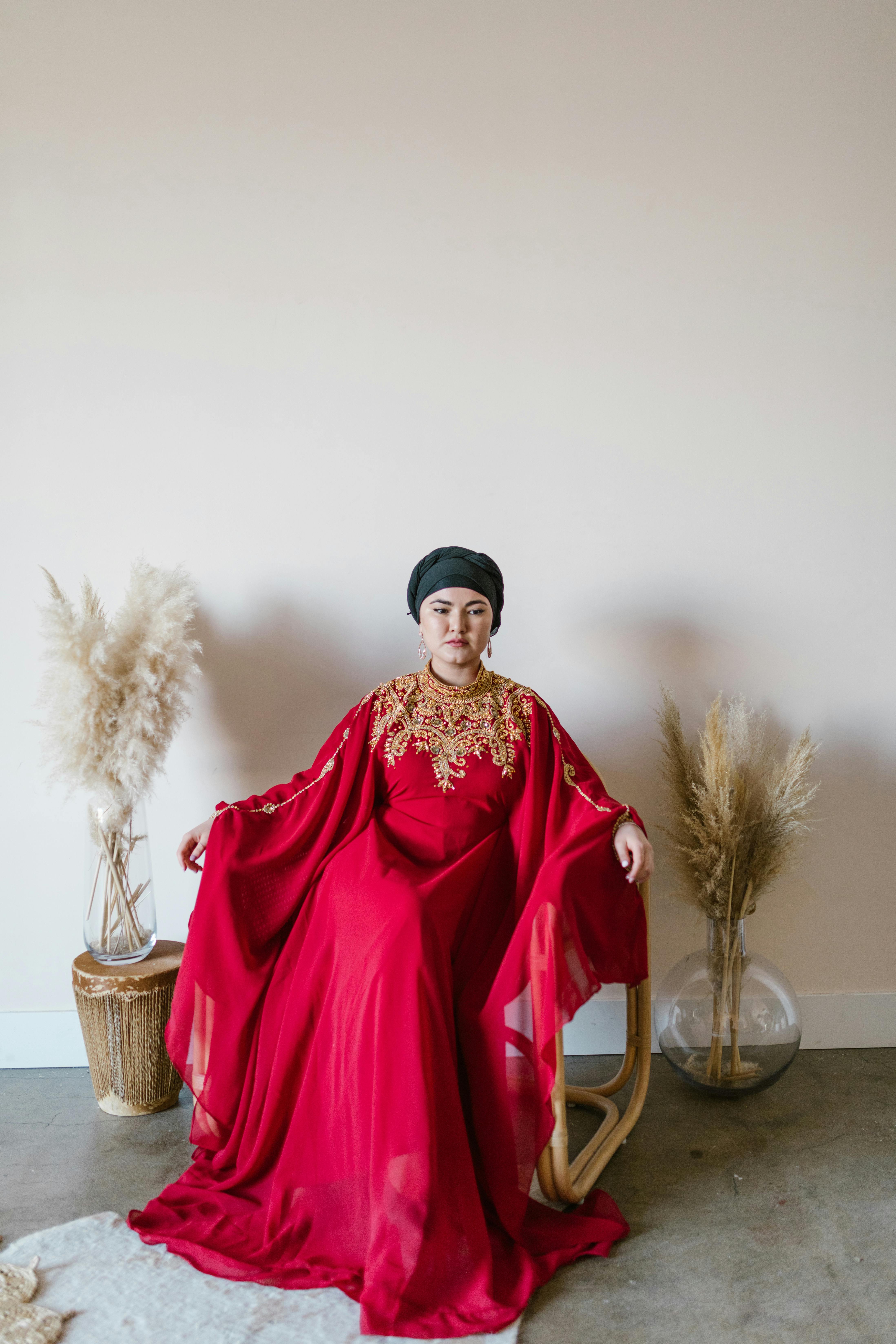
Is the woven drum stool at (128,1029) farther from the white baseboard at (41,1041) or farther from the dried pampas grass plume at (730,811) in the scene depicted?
the dried pampas grass plume at (730,811)

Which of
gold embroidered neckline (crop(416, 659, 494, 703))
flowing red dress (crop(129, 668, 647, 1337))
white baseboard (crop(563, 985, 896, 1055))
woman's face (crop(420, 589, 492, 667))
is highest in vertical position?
woman's face (crop(420, 589, 492, 667))

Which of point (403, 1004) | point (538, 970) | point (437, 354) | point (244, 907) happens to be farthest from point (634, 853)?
point (437, 354)

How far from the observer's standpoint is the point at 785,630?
2.86 metres

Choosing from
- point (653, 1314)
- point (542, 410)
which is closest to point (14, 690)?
point (542, 410)

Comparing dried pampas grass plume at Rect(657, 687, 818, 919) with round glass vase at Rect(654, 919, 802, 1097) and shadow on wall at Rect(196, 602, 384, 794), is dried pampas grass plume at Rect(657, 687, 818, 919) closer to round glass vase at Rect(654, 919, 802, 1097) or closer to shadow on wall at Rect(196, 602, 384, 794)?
round glass vase at Rect(654, 919, 802, 1097)

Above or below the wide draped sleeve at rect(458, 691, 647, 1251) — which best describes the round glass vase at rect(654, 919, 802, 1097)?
below

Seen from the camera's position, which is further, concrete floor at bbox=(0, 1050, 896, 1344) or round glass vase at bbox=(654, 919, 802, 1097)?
round glass vase at bbox=(654, 919, 802, 1097)

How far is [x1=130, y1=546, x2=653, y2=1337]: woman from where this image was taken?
171 centimetres

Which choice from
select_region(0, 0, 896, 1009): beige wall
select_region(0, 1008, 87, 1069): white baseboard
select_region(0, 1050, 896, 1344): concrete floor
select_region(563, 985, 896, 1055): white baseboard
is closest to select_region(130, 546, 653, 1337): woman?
select_region(0, 1050, 896, 1344): concrete floor

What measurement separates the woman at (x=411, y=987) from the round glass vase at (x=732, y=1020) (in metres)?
0.43

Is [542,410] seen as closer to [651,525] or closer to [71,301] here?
[651,525]

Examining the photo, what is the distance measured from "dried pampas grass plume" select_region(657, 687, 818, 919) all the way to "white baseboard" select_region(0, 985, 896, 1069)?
1.75 feet

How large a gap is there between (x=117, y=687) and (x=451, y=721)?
864 millimetres

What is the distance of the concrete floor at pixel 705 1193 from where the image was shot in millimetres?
1703
